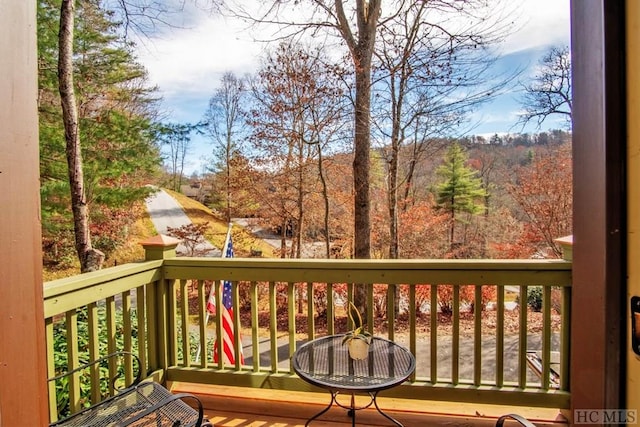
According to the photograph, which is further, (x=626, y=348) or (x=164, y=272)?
(x=164, y=272)

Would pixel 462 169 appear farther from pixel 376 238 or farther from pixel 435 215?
pixel 376 238

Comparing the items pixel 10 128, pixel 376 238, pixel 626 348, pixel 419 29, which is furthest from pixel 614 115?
pixel 376 238

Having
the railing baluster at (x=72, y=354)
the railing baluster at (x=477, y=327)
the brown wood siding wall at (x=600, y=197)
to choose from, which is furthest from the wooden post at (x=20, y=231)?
the railing baluster at (x=477, y=327)

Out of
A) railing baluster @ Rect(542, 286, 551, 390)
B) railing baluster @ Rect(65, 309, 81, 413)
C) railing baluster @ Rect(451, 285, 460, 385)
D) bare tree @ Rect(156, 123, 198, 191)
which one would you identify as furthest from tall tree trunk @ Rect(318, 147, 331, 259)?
railing baluster @ Rect(65, 309, 81, 413)

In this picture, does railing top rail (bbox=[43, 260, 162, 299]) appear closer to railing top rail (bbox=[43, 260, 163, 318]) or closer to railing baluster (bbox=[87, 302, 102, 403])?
railing top rail (bbox=[43, 260, 163, 318])

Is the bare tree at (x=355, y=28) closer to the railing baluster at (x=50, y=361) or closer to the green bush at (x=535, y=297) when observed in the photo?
the green bush at (x=535, y=297)

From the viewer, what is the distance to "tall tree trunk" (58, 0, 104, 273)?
431 centimetres

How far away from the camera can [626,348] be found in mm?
539

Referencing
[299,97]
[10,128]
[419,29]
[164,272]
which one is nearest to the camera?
[10,128]

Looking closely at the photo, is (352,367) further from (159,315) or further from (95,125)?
(95,125)

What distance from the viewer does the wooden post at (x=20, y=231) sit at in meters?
0.50

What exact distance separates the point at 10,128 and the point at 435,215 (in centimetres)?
941

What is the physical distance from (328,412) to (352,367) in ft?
2.03

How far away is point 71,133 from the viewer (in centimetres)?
443
